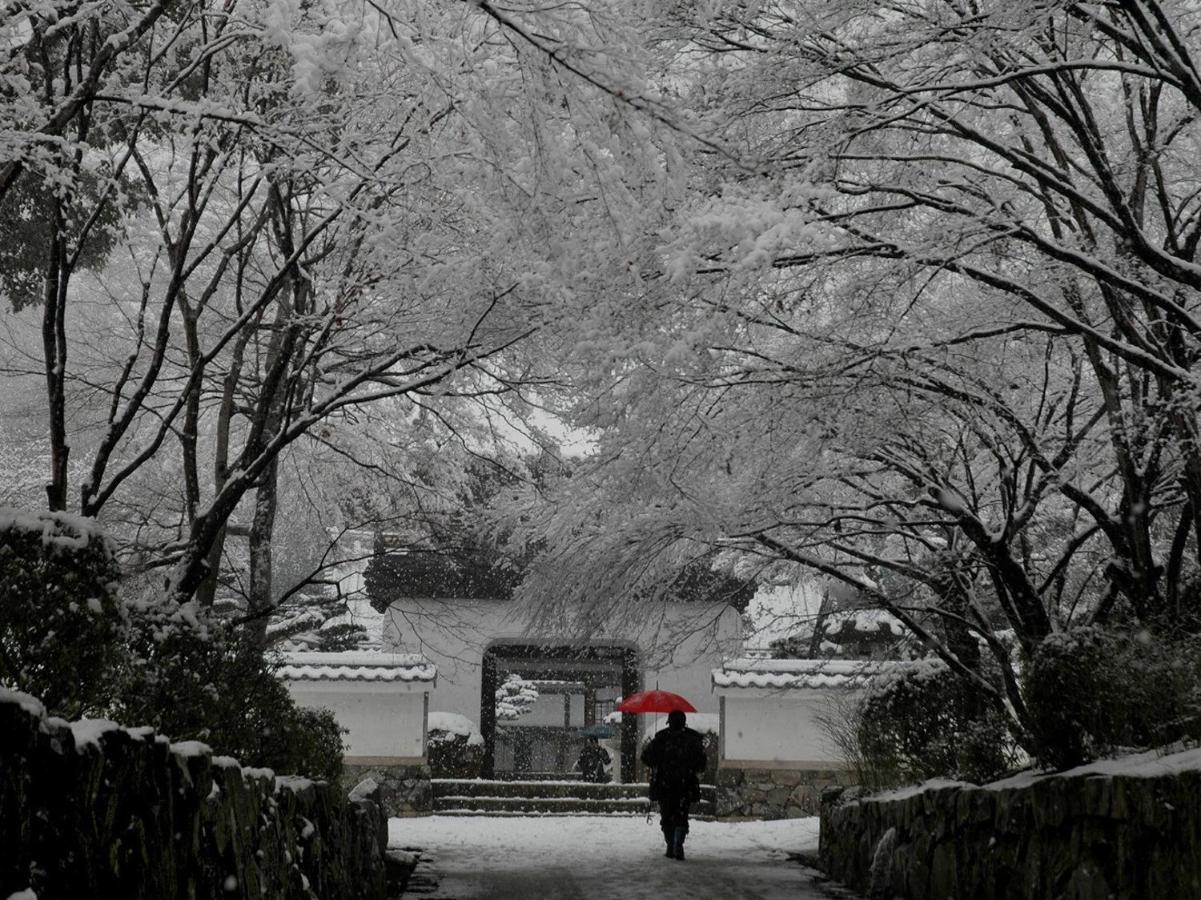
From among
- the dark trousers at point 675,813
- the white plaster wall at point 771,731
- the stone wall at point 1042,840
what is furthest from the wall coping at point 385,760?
the stone wall at point 1042,840

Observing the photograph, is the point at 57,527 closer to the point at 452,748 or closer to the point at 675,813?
the point at 675,813

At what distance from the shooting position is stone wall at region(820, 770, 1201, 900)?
4340mm

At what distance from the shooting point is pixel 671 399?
7.46 meters

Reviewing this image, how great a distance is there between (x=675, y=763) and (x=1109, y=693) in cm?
654

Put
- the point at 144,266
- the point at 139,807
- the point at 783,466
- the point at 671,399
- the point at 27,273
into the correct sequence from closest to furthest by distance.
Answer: the point at 139,807
the point at 671,399
the point at 783,466
the point at 27,273
the point at 144,266

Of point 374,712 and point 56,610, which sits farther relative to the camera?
point 374,712

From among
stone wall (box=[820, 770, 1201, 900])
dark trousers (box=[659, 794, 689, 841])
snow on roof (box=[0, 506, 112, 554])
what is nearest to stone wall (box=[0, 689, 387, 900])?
snow on roof (box=[0, 506, 112, 554])

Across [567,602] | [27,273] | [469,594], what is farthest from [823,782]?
[27,273]

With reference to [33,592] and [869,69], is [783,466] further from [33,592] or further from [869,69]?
[33,592]

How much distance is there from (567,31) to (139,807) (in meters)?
2.87

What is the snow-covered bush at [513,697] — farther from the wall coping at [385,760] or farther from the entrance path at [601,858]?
the entrance path at [601,858]

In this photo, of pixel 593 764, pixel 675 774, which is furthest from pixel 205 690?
pixel 593 764

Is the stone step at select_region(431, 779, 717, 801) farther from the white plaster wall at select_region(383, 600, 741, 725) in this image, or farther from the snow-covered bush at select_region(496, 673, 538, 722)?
the snow-covered bush at select_region(496, 673, 538, 722)

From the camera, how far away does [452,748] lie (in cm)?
1927
